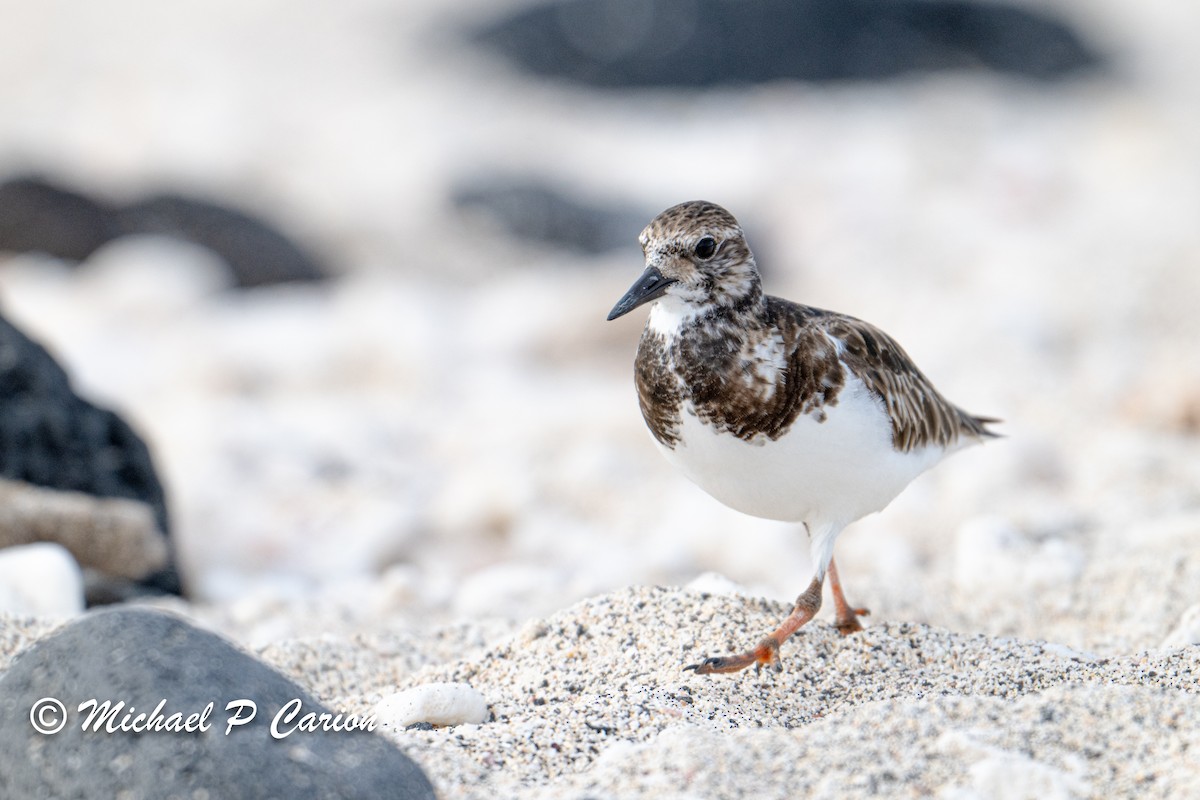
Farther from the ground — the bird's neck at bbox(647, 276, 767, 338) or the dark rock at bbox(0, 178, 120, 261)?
the bird's neck at bbox(647, 276, 767, 338)

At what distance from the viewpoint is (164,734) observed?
222cm

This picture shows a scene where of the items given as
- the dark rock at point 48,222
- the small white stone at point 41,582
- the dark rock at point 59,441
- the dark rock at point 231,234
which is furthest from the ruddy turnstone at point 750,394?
the dark rock at point 48,222

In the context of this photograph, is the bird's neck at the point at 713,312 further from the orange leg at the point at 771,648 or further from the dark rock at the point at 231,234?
the dark rock at the point at 231,234

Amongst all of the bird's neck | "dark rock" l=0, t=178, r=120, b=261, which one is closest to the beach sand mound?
the bird's neck

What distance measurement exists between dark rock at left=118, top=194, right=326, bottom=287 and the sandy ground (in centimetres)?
26

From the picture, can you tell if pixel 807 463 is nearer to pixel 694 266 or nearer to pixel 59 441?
pixel 694 266

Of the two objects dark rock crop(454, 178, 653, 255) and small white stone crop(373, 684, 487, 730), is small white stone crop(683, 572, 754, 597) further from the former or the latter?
dark rock crop(454, 178, 653, 255)

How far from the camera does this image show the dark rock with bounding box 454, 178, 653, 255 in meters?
9.63

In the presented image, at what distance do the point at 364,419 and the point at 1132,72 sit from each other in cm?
987

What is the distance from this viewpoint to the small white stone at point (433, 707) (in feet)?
9.09

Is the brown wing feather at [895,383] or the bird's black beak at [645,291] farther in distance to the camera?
the brown wing feather at [895,383]

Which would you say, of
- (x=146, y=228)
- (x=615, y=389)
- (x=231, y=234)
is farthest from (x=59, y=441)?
(x=146, y=228)

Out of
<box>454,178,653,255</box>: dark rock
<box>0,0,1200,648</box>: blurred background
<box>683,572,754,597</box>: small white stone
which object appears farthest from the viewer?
<box>454,178,653,255</box>: dark rock

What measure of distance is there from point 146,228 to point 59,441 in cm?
479
